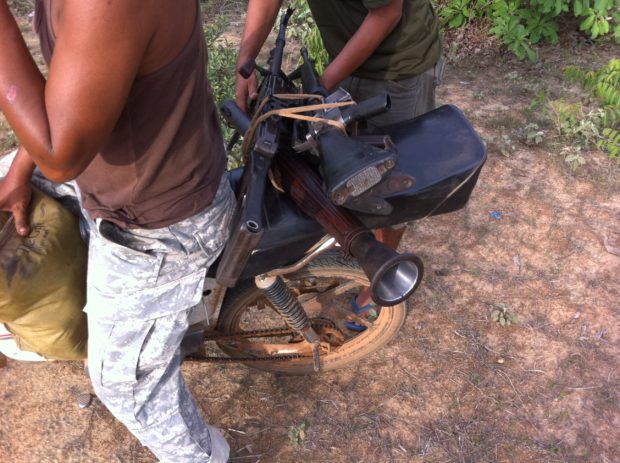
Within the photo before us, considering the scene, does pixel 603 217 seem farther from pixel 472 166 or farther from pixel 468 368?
pixel 472 166

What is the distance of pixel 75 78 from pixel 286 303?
1.34 metres

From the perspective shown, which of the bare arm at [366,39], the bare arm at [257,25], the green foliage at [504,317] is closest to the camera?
the bare arm at [366,39]

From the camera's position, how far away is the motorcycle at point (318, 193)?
1.35m

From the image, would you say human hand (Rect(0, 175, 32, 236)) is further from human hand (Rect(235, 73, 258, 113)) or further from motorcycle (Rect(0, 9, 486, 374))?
human hand (Rect(235, 73, 258, 113))

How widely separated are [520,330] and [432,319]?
49 cm

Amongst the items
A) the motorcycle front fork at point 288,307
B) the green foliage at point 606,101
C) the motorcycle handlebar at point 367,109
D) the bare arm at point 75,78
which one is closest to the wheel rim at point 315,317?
the motorcycle front fork at point 288,307

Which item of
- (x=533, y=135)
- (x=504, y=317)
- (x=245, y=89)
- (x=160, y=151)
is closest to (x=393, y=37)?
(x=245, y=89)

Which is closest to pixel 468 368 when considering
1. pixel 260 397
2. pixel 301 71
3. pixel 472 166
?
pixel 260 397

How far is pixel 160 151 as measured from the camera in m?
1.39

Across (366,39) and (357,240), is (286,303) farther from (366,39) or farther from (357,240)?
(366,39)

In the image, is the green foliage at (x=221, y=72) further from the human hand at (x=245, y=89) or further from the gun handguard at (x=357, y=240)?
the gun handguard at (x=357, y=240)

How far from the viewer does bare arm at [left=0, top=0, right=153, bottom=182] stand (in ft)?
3.39

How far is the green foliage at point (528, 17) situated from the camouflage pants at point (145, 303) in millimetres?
4273

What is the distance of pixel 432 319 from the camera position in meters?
3.13
